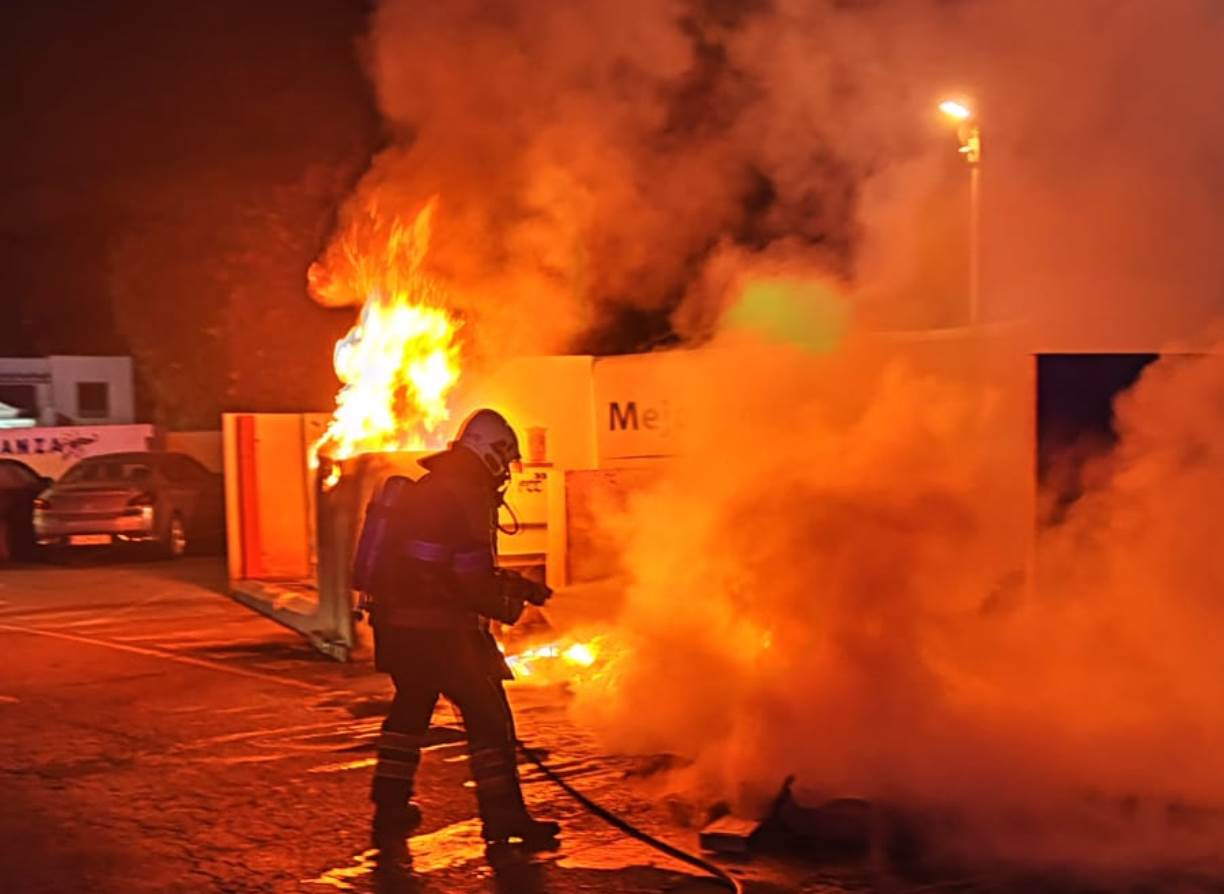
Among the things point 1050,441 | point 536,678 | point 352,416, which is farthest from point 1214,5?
point 352,416

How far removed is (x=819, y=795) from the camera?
5.65 metres

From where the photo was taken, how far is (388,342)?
11.0 metres

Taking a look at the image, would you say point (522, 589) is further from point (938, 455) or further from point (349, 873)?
point (938, 455)

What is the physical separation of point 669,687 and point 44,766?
2981 mm

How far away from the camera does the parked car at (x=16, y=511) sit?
55.6 feet

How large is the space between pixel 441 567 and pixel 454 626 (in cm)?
25

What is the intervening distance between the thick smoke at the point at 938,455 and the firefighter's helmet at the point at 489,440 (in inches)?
52.1

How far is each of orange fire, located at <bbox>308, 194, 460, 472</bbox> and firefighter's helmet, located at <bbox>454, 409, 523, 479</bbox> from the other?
17.0ft

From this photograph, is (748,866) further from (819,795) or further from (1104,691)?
(1104,691)

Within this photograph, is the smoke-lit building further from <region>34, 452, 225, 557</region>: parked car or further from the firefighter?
the firefighter

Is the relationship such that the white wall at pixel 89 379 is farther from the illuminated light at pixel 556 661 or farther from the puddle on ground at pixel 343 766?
the puddle on ground at pixel 343 766

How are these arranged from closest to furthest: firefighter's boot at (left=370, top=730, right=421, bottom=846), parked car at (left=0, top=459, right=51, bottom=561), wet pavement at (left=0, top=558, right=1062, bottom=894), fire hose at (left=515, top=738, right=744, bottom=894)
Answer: fire hose at (left=515, top=738, right=744, bottom=894) < wet pavement at (left=0, top=558, right=1062, bottom=894) < firefighter's boot at (left=370, top=730, right=421, bottom=846) < parked car at (left=0, top=459, right=51, bottom=561)

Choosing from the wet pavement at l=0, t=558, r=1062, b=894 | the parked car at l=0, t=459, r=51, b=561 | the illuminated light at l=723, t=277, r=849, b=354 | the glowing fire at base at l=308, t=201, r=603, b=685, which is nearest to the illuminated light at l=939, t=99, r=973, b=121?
the illuminated light at l=723, t=277, r=849, b=354

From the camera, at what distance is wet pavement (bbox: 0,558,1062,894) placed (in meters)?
5.24
